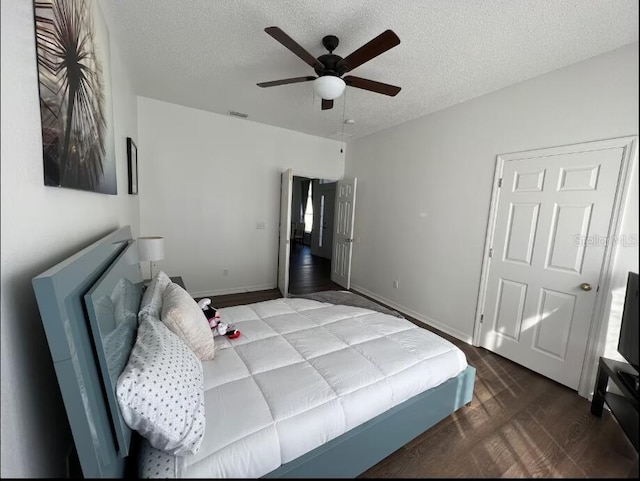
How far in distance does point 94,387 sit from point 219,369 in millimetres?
631

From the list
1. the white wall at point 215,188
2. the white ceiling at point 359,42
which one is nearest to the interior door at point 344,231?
the white wall at point 215,188

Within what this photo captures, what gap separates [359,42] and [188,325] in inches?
87.7

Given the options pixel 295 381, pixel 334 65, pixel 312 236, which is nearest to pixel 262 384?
pixel 295 381

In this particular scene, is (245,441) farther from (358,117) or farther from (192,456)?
(358,117)

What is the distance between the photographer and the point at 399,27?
5.66 feet

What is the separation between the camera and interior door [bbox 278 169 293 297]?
3801 mm

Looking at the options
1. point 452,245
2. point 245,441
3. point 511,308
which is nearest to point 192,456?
point 245,441

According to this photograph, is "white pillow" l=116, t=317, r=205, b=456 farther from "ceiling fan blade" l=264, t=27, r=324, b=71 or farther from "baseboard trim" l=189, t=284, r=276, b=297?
"baseboard trim" l=189, t=284, r=276, b=297

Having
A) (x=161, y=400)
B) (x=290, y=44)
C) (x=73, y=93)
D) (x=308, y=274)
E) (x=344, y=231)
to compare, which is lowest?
(x=308, y=274)

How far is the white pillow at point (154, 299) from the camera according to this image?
1.31 metres

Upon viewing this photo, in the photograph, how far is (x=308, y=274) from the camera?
5.36 metres

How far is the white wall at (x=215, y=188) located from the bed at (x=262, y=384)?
2116 millimetres

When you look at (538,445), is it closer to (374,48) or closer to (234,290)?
(374,48)

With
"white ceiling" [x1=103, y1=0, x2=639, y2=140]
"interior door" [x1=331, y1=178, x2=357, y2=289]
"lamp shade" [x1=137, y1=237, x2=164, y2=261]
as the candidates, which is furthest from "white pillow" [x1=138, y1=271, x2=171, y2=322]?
A: "interior door" [x1=331, y1=178, x2=357, y2=289]
